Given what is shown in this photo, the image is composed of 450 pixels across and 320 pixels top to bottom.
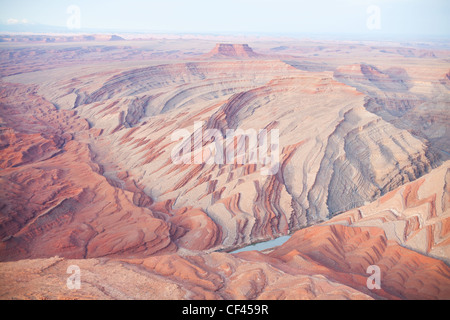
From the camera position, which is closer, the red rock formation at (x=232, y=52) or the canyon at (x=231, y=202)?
the canyon at (x=231, y=202)

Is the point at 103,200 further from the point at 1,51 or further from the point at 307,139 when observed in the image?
the point at 1,51

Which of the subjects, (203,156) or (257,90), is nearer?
(203,156)

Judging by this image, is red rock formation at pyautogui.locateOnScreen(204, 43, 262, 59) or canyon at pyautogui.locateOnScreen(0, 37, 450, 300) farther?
red rock formation at pyautogui.locateOnScreen(204, 43, 262, 59)

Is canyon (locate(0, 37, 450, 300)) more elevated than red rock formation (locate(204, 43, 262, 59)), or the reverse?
red rock formation (locate(204, 43, 262, 59))

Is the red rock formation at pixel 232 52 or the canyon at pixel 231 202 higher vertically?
the red rock formation at pixel 232 52

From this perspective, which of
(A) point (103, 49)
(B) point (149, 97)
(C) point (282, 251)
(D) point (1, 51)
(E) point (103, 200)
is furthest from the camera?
(A) point (103, 49)

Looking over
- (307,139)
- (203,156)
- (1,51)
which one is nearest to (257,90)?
(307,139)
